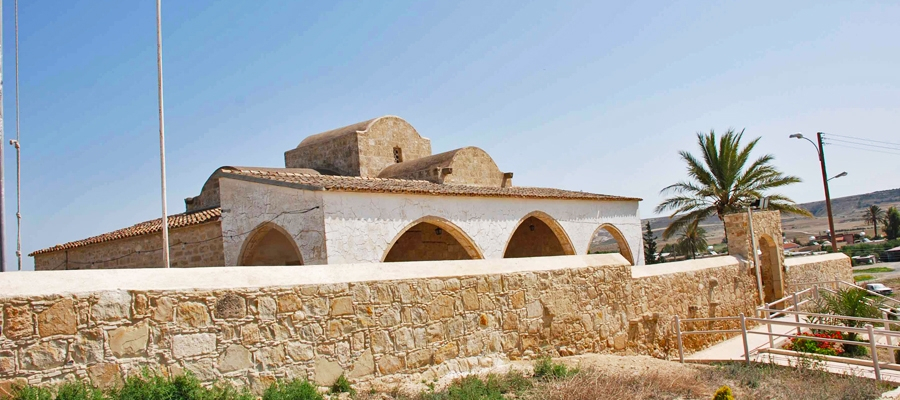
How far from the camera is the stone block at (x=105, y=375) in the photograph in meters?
4.46

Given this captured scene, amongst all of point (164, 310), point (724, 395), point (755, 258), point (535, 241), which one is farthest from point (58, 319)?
point (535, 241)

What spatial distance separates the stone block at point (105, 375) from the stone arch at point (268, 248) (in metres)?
7.35

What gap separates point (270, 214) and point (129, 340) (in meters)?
8.01

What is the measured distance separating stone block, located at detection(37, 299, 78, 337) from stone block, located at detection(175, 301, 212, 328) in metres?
0.71

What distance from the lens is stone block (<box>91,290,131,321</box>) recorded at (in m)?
4.54

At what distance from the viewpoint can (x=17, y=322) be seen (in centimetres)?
418

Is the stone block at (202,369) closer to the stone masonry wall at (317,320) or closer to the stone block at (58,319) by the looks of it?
the stone masonry wall at (317,320)

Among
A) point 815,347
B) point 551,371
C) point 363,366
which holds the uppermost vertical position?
point 363,366

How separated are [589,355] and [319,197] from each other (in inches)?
218

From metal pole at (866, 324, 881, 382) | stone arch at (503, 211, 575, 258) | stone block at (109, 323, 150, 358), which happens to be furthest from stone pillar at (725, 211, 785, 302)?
stone block at (109, 323, 150, 358)

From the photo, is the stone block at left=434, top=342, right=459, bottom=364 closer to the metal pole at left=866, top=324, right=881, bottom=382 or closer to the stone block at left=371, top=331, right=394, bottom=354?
the stone block at left=371, top=331, right=394, bottom=354

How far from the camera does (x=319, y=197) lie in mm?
11500

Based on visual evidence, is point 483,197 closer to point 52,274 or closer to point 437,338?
point 437,338

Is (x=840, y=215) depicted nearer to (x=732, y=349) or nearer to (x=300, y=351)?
(x=732, y=349)
